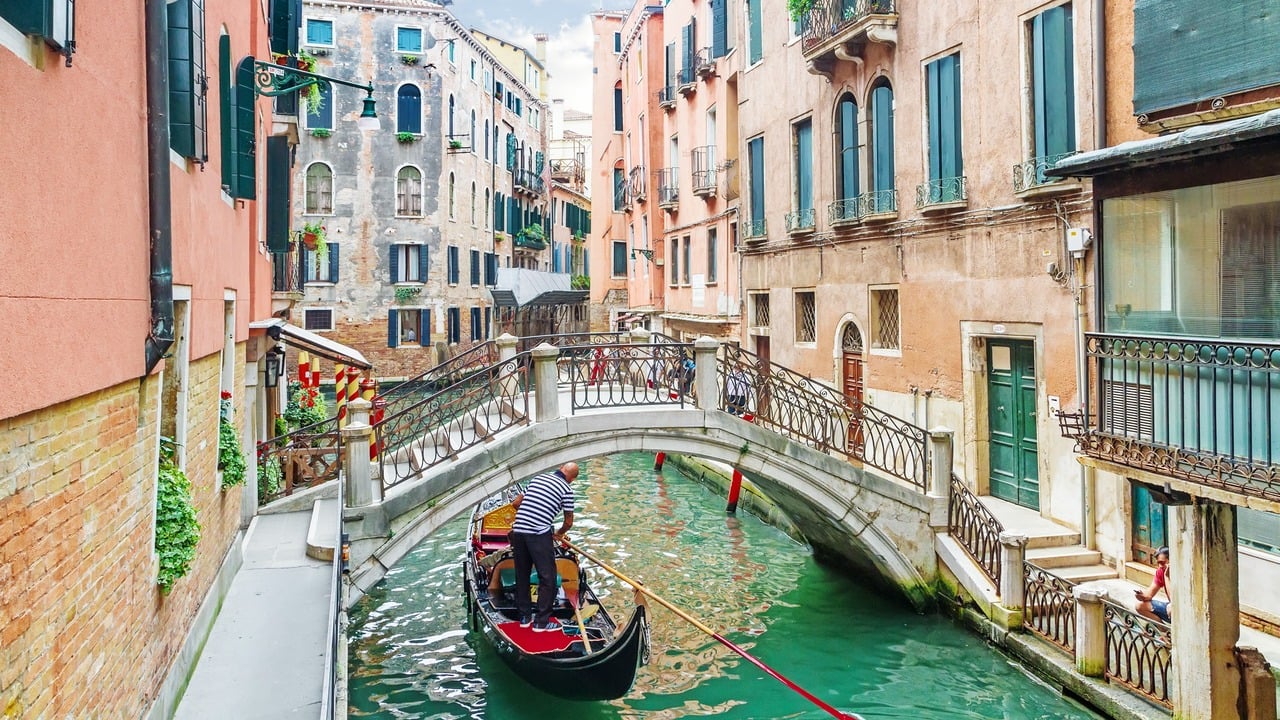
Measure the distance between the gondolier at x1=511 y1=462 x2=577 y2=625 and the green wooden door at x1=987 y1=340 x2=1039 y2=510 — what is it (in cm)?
527

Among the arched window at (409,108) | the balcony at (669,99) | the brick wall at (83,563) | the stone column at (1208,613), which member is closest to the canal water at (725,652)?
the stone column at (1208,613)

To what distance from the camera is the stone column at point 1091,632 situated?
8.06 metres

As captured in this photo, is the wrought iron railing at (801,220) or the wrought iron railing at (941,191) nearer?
the wrought iron railing at (941,191)

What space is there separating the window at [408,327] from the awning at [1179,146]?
93.0 feet

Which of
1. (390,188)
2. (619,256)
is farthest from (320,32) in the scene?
(619,256)

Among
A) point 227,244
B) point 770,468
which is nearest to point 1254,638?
point 770,468

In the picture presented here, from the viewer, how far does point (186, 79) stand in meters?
5.55

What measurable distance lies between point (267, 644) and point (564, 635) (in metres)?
3.00

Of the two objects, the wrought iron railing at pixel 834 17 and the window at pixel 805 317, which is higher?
the wrought iron railing at pixel 834 17

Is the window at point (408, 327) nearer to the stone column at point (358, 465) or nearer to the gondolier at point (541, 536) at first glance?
the stone column at point (358, 465)

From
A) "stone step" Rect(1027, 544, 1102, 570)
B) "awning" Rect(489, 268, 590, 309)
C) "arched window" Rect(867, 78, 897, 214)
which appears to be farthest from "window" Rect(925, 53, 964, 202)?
"awning" Rect(489, 268, 590, 309)

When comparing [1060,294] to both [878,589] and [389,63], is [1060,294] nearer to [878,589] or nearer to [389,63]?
[878,589]

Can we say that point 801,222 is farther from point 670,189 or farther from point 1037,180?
point 670,189

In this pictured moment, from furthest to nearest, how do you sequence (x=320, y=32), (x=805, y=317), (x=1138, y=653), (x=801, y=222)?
1. (x=320, y=32)
2. (x=805, y=317)
3. (x=801, y=222)
4. (x=1138, y=653)
